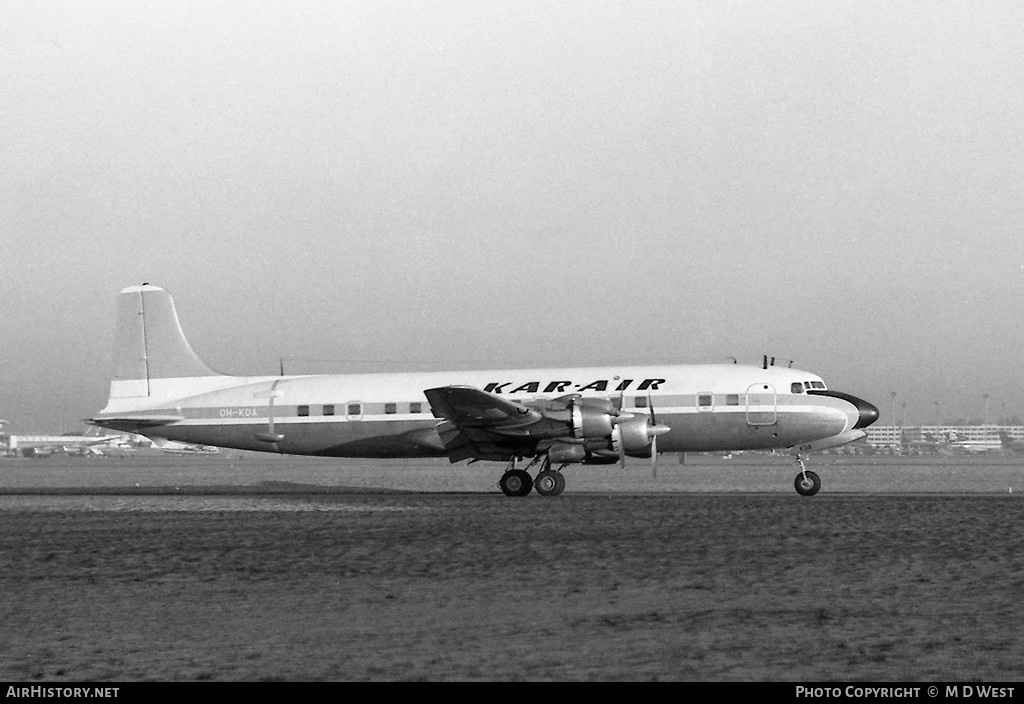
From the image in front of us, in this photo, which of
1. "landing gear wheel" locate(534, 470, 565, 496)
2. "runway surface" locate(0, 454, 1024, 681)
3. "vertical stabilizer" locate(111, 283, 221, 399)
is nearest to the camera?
"runway surface" locate(0, 454, 1024, 681)

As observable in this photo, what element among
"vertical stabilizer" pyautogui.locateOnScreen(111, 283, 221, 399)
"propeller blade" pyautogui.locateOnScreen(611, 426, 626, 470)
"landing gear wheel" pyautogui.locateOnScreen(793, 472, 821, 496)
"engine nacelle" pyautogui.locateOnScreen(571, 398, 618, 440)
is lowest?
"landing gear wheel" pyautogui.locateOnScreen(793, 472, 821, 496)

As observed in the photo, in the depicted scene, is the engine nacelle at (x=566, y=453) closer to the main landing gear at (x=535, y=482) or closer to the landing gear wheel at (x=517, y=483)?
the main landing gear at (x=535, y=482)

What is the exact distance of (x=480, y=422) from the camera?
33.0 m

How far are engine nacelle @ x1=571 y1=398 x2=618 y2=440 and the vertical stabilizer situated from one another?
1365cm

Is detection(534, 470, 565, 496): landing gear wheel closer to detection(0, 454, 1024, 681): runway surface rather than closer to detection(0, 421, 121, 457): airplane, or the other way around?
detection(0, 454, 1024, 681): runway surface

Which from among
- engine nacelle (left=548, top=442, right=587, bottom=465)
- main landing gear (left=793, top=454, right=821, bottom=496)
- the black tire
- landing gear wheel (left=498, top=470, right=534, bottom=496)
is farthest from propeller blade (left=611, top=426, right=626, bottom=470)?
main landing gear (left=793, top=454, right=821, bottom=496)

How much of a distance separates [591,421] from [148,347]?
16519 millimetres

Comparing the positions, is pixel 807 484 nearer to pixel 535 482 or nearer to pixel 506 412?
pixel 535 482

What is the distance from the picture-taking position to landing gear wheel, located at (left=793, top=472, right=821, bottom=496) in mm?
32219

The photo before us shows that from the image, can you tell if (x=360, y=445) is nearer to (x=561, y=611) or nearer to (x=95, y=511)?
(x=95, y=511)

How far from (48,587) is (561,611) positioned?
6.97m

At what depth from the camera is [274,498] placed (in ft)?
112

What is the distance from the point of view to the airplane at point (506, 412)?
32688mm

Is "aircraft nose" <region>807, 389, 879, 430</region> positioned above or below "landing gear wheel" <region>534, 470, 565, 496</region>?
above
